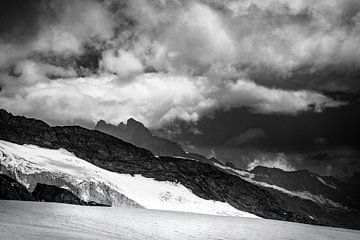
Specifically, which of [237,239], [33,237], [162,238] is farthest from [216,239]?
[33,237]

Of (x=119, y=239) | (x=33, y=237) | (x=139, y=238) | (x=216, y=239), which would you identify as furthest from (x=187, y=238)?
(x=33, y=237)

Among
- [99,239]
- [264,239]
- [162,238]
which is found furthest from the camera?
[264,239]

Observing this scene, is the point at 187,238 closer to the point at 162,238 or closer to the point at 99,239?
the point at 162,238

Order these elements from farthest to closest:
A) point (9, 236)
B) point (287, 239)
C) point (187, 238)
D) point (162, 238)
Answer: point (287, 239), point (187, 238), point (162, 238), point (9, 236)

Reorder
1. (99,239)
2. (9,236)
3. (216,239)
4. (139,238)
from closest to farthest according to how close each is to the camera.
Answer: (9,236) < (99,239) < (139,238) < (216,239)

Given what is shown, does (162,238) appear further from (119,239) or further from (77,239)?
(77,239)

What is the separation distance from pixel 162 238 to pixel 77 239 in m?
27.2

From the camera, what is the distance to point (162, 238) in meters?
92.9

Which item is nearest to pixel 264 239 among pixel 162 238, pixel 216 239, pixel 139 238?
pixel 216 239

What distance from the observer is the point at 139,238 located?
86.6 metres

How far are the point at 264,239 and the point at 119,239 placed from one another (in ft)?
214

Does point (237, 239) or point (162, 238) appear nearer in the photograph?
point (162, 238)

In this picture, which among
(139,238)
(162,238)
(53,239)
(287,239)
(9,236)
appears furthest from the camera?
(287,239)

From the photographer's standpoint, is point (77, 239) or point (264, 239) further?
point (264, 239)
